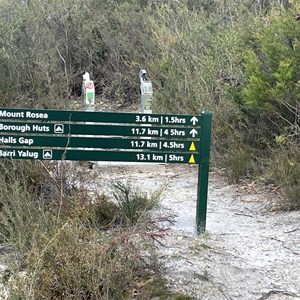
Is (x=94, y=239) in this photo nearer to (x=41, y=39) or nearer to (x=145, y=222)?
(x=145, y=222)

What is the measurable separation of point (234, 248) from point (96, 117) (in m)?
1.62

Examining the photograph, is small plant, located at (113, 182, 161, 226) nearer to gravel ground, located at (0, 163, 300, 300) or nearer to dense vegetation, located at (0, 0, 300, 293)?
gravel ground, located at (0, 163, 300, 300)

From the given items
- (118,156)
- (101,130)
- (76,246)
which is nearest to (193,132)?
(118,156)

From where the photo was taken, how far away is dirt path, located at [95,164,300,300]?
4.21 meters

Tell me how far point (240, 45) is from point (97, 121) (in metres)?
4.30

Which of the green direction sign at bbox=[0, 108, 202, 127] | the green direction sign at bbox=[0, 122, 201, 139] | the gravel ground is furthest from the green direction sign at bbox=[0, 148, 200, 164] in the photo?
the gravel ground

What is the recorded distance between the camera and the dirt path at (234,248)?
4207mm

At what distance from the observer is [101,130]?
5.10 m

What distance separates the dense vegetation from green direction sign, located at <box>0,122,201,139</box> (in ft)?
5.77

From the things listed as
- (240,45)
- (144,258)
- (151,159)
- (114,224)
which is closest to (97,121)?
(151,159)

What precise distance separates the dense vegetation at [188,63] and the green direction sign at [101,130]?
1.76m

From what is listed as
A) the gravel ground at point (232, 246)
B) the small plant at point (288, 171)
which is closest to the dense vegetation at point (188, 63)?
the small plant at point (288, 171)

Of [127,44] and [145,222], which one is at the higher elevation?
[127,44]

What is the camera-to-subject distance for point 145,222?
5164 millimetres
